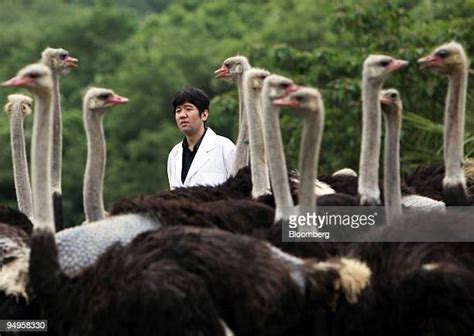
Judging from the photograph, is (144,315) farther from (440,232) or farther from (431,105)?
(431,105)

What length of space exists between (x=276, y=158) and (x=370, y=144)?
729 mm

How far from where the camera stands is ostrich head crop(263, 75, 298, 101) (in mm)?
10188

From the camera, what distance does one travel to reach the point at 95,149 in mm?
10594

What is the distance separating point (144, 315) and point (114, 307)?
179mm

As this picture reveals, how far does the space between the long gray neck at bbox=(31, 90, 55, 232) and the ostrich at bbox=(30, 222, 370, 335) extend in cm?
26

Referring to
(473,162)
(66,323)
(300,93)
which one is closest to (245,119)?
(473,162)

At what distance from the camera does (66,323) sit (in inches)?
373

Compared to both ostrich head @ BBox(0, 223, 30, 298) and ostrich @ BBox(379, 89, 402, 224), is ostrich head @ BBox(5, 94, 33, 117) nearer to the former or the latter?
ostrich head @ BBox(0, 223, 30, 298)

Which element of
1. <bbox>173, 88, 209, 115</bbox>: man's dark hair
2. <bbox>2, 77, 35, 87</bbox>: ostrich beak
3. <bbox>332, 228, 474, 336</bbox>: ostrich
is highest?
<bbox>173, 88, 209, 115</bbox>: man's dark hair

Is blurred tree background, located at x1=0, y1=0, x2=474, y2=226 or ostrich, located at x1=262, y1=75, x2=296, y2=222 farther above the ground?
blurred tree background, located at x1=0, y1=0, x2=474, y2=226

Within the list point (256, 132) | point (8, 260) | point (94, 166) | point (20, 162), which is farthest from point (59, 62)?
point (8, 260)

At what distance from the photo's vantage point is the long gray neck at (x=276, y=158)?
10.2 metres

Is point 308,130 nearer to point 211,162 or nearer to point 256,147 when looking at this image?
point 256,147

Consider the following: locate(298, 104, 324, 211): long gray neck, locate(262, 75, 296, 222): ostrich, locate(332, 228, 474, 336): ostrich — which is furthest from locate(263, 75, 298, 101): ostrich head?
locate(332, 228, 474, 336): ostrich
